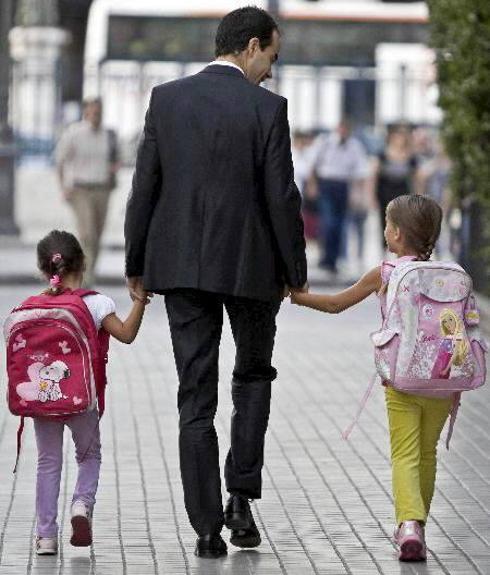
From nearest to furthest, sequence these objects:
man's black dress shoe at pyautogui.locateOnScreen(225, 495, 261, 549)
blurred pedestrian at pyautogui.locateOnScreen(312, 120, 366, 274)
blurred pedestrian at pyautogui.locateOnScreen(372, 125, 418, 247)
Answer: man's black dress shoe at pyautogui.locateOnScreen(225, 495, 261, 549)
blurred pedestrian at pyautogui.locateOnScreen(312, 120, 366, 274)
blurred pedestrian at pyautogui.locateOnScreen(372, 125, 418, 247)

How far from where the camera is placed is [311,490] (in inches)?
319

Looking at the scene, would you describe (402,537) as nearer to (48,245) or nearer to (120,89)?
(48,245)

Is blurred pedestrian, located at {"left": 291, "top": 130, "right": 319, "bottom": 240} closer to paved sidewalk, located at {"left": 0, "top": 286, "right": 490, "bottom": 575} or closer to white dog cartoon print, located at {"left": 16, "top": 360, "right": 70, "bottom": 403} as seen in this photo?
paved sidewalk, located at {"left": 0, "top": 286, "right": 490, "bottom": 575}

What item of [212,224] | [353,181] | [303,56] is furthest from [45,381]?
[303,56]

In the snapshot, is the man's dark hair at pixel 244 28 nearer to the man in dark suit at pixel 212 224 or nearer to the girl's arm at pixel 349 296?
the man in dark suit at pixel 212 224

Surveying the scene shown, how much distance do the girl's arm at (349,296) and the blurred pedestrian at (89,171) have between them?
12337 mm

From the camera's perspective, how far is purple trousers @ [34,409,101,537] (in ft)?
22.1

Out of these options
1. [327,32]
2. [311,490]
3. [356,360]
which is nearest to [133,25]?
[327,32]

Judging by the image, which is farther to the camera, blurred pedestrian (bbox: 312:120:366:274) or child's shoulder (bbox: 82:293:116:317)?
blurred pedestrian (bbox: 312:120:366:274)

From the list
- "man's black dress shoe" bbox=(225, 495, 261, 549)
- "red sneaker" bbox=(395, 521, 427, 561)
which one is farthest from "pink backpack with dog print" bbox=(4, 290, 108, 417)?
"red sneaker" bbox=(395, 521, 427, 561)

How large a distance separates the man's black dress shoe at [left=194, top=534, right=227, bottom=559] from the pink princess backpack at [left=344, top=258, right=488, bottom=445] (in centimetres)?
74

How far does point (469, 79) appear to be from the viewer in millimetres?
14758

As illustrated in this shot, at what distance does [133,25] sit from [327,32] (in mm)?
3977

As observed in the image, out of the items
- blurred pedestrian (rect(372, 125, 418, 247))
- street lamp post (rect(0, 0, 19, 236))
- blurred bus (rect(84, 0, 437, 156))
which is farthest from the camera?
blurred bus (rect(84, 0, 437, 156))
